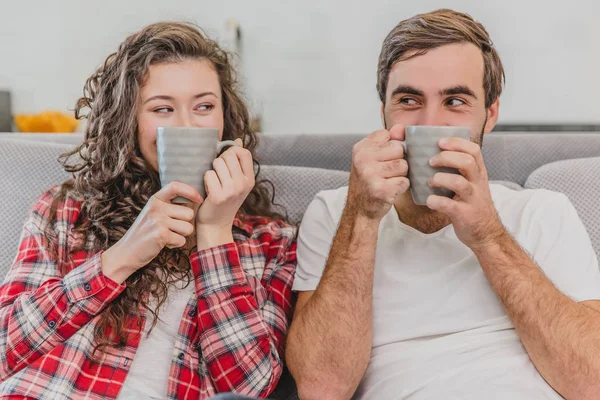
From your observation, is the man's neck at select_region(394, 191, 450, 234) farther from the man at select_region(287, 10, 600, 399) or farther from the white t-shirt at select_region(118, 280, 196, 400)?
the white t-shirt at select_region(118, 280, 196, 400)

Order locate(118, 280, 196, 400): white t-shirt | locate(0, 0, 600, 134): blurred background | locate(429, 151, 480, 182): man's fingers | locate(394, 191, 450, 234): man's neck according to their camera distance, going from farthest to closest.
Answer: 1. locate(0, 0, 600, 134): blurred background
2. locate(394, 191, 450, 234): man's neck
3. locate(118, 280, 196, 400): white t-shirt
4. locate(429, 151, 480, 182): man's fingers

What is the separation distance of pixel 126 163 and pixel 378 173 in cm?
57

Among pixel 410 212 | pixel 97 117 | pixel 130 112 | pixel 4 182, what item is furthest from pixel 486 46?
pixel 4 182

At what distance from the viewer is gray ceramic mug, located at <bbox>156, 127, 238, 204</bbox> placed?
3.39 feet

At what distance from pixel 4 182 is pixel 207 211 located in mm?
651

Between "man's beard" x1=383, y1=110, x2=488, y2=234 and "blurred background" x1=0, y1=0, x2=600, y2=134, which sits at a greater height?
"blurred background" x1=0, y1=0, x2=600, y2=134

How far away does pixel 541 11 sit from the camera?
7.97 feet

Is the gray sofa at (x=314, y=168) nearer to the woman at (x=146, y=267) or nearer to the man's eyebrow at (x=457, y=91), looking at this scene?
the woman at (x=146, y=267)

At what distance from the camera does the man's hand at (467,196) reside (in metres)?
0.98

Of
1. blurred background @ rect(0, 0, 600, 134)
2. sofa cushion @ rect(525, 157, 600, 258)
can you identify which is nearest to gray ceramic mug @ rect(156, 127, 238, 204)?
sofa cushion @ rect(525, 157, 600, 258)

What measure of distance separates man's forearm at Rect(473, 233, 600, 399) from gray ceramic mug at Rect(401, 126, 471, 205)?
18 centimetres

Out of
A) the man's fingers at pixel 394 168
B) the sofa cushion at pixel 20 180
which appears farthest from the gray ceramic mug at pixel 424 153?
the sofa cushion at pixel 20 180

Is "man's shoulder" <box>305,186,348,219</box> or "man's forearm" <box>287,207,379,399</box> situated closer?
"man's forearm" <box>287,207,379,399</box>

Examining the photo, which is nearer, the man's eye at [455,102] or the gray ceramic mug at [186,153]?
the gray ceramic mug at [186,153]
